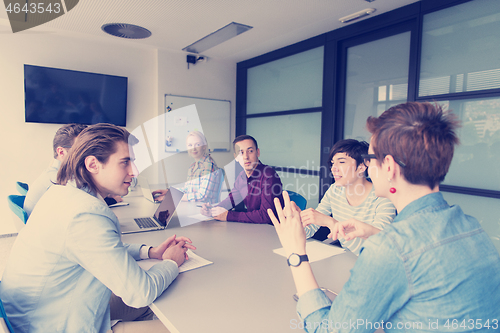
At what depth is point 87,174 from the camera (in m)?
1.21

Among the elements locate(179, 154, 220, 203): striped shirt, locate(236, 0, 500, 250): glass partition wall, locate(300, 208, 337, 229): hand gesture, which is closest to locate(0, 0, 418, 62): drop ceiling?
locate(236, 0, 500, 250): glass partition wall

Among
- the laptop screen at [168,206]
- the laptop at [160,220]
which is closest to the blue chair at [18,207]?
the laptop at [160,220]

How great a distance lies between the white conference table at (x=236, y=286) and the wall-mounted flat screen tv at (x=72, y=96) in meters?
3.16

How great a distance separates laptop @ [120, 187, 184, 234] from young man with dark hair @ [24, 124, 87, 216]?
61 centimetres

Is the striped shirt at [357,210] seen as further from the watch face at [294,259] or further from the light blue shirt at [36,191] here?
the light blue shirt at [36,191]

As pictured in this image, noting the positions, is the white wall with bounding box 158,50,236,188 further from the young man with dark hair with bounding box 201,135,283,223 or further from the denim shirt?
the denim shirt

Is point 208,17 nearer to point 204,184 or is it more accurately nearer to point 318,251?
point 204,184

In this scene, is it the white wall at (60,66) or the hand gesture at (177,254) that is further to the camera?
the white wall at (60,66)

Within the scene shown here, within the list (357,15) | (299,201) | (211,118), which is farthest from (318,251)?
(211,118)

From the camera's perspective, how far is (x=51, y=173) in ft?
7.72

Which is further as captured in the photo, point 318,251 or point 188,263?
point 318,251

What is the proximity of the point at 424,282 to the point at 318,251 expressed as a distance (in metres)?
0.92

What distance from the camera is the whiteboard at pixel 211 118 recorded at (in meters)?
5.08

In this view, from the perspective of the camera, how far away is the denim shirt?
2.34 ft
